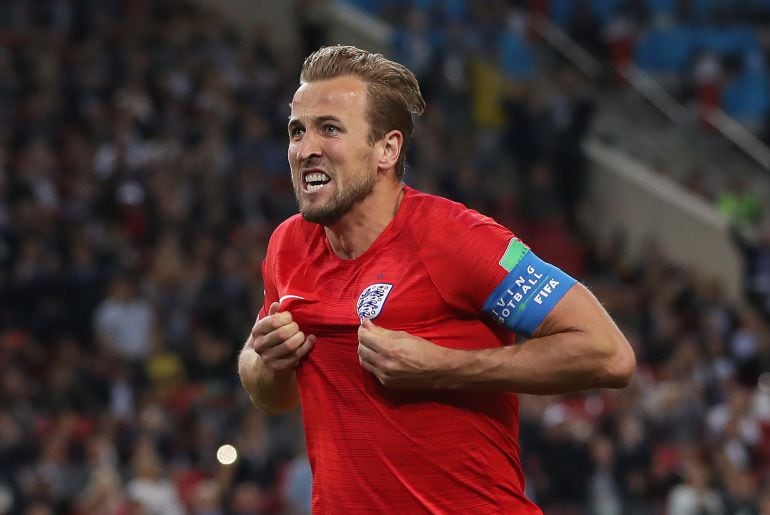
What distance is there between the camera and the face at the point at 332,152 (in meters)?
3.85

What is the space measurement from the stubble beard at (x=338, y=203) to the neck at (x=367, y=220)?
0.03m

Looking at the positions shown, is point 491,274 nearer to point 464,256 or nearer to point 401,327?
point 464,256

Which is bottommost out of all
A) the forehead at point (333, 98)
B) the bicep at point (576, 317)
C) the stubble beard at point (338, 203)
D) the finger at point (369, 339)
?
the finger at point (369, 339)

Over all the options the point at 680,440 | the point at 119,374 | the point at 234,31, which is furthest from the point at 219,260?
the point at 234,31

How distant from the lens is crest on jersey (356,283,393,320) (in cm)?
378

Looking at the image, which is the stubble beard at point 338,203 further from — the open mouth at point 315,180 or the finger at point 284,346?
the finger at point 284,346

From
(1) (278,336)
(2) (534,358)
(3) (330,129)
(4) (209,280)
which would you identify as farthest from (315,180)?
(4) (209,280)

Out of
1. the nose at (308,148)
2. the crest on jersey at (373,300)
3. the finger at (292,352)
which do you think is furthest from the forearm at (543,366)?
the nose at (308,148)

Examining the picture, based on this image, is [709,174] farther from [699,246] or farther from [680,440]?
[680,440]

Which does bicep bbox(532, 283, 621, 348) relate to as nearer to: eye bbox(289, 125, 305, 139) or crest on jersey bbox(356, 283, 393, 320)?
crest on jersey bbox(356, 283, 393, 320)

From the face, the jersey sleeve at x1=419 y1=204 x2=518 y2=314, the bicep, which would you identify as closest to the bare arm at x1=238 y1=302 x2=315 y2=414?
the face

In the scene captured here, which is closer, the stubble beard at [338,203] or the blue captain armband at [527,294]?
the blue captain armband at [527,294]

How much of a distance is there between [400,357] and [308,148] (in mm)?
623

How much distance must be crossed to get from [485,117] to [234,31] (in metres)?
3.37
